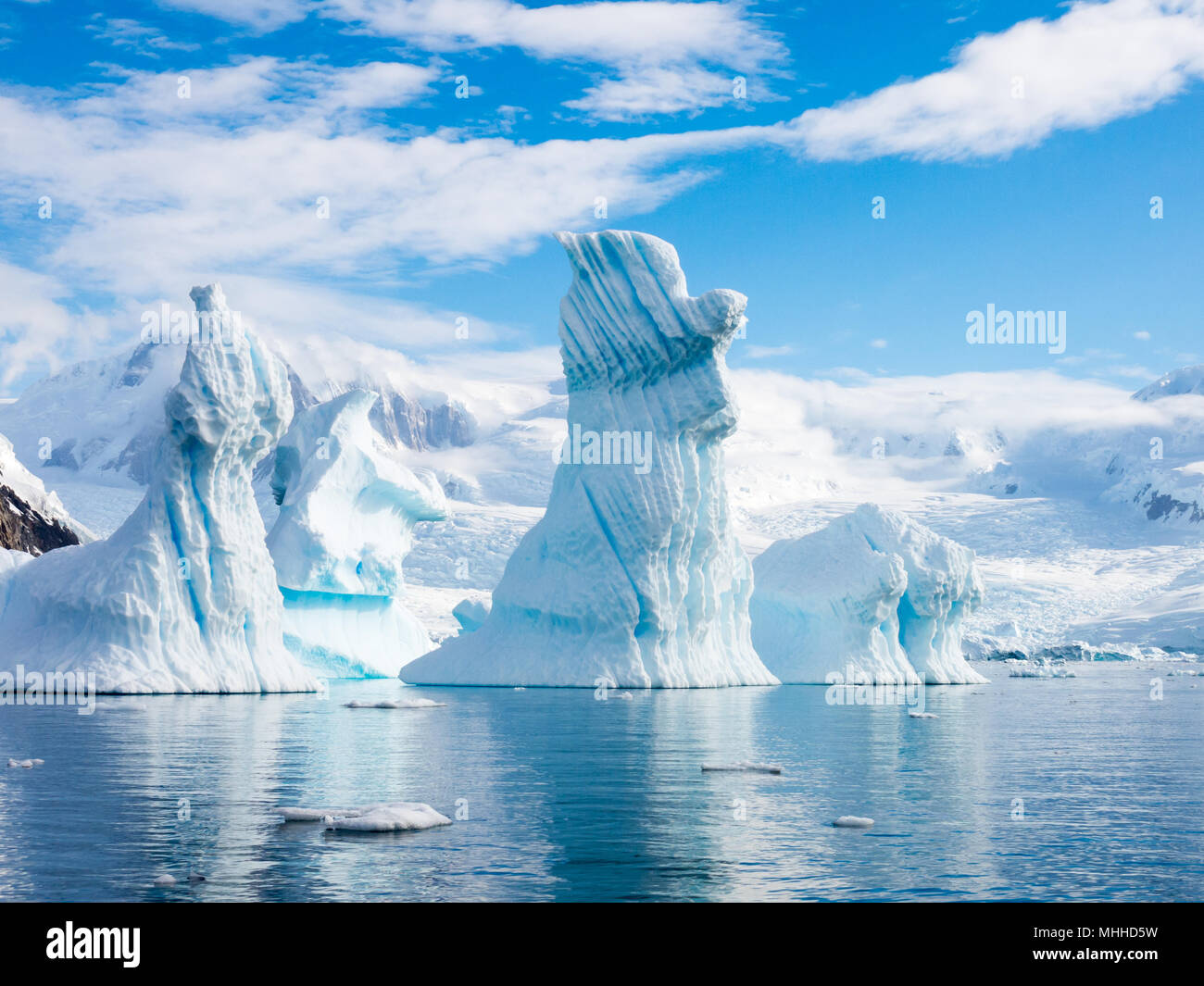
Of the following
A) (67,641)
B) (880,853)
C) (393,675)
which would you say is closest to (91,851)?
(880,853)

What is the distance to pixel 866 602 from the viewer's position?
42469 mm

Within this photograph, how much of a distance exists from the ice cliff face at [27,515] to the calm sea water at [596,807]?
115 ft

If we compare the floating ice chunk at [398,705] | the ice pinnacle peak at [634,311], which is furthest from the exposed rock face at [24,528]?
the floating ice chunk at [398,705]

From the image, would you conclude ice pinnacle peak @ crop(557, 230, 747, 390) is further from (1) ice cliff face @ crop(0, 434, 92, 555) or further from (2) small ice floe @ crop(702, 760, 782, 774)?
(1) ice cliff face @ crop(0, 434, 92, 555)

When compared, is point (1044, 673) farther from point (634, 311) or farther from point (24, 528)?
point (24, 528)

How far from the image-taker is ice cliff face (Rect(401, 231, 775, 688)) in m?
35.2

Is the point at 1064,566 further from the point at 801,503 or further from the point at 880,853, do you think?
the point at 880,853

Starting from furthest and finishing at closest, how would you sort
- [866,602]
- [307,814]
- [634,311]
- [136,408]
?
[136,408], [866,602], [634,311], [307,814]

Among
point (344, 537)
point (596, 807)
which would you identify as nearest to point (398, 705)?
point (596, 807)

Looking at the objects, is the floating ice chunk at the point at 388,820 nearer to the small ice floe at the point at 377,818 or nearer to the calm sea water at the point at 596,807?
the small ice floe at the point at 377,818

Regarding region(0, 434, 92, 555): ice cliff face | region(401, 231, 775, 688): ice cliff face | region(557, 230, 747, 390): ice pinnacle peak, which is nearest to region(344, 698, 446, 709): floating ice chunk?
region(401, 231, 775, 688): ice cliff face

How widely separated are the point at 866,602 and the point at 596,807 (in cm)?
3051
